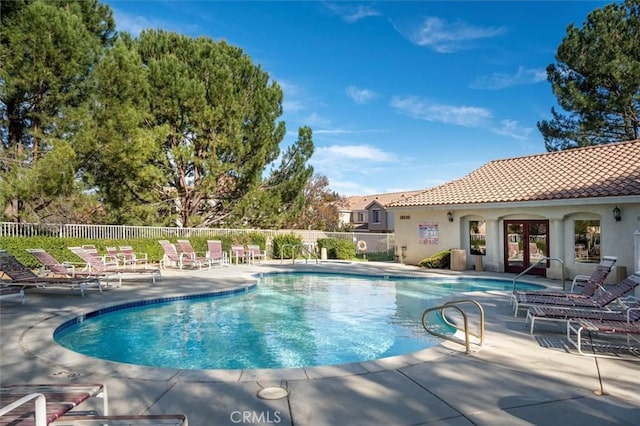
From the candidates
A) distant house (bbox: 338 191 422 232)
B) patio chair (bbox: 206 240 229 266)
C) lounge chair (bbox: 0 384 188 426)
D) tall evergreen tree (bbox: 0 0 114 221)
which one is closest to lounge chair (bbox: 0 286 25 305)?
tall evergreen tree (bbox: 0 0 114 221)

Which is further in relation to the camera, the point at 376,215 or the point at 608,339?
the point at 376,215

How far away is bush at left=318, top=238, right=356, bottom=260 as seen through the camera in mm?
23656

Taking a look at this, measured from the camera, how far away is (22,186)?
547 inches

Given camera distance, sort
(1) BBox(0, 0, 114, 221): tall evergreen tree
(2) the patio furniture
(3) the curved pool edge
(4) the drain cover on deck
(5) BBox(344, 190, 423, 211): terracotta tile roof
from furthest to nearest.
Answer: (5) BBox(344, 190, 423, 211): terracotta tile roof < (1) BBox(0, 0, 114, 221): tall evergreen tree < (2) the patio furniture < (3) the curved pool edge < (4) the drain cover on deck

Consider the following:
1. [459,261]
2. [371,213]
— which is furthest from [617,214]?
[371,213]

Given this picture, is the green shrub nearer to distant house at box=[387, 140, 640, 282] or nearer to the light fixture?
distant house at box=[387, 140, 640, 282]

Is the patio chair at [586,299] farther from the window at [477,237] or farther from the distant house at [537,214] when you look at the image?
the window at [477,237]

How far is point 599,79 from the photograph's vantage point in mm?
21656

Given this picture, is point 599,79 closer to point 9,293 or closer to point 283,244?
point 283,244

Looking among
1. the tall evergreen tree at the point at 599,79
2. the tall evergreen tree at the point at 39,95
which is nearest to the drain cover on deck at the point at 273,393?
the tall evergreen tree at the point at 39,95

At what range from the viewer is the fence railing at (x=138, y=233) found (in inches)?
617

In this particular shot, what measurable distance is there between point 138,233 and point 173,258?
3.94 m

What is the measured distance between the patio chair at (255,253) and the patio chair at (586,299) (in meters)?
14.5

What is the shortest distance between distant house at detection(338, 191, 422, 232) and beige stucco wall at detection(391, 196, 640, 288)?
22.1m
